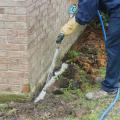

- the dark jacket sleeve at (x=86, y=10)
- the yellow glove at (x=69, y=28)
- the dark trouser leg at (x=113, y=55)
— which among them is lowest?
the dark trouser leg at (x=113, y=55)

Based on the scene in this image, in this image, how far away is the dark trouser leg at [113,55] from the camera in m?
5.03

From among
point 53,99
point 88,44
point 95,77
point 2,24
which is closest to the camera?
point 2,24

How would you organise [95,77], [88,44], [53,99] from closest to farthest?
1. [53,99]
2. [95,77]
3. [88,44]

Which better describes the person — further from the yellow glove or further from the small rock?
the small rock

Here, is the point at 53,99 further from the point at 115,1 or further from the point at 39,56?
the point at 115,1

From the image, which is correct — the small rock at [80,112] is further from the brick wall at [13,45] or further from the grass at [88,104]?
the brick wall at [13,45]

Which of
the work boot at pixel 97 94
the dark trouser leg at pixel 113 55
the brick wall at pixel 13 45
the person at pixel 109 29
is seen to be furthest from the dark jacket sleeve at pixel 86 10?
the work boot at pixel 97 94

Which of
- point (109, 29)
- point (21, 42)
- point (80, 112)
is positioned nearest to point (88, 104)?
point (80, 112)

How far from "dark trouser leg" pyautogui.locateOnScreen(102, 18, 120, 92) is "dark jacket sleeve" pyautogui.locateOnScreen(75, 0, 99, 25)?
329 mm

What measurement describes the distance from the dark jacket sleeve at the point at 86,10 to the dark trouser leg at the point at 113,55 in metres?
0.33

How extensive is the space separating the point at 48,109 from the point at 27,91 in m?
0.34

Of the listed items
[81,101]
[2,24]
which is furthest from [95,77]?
[2,24]

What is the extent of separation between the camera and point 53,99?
16.8 feet

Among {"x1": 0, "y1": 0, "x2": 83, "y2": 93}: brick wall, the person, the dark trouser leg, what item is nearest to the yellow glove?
the person
